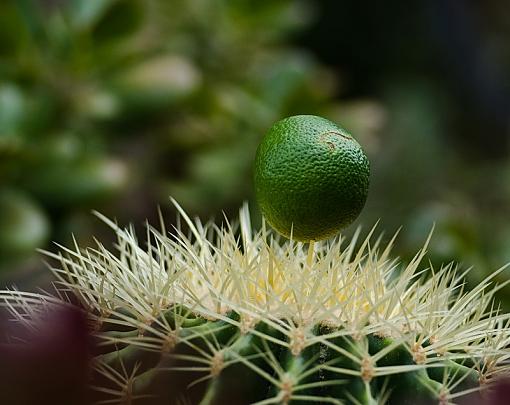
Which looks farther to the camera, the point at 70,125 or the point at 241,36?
the point at 241,36

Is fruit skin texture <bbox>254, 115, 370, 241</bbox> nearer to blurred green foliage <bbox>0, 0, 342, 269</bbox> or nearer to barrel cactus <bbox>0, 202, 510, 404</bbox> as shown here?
barrel cactus <bbox>0, 202, 510, 404</bbox>

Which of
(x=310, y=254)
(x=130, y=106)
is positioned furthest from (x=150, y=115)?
(x=310, y=254)

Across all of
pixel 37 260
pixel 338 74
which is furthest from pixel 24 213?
pixel 338 74

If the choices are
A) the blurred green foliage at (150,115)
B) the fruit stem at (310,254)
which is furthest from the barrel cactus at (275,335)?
the blurred green foliage at (150,115)

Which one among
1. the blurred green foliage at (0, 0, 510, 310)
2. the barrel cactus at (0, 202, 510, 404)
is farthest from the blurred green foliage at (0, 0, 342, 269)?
the barrel cactus at (0, 202, 510, 404)

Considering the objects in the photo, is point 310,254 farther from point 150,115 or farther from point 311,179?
point 150,115

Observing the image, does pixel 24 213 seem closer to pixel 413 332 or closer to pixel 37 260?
pixel 37 260
